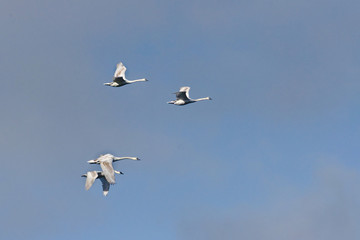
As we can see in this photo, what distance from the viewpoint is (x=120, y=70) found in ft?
598

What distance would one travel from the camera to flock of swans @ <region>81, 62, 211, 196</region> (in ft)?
494

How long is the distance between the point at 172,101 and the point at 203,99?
9063 millimetres

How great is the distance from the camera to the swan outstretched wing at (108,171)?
481ft

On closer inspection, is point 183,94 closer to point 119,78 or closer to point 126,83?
point 126,83

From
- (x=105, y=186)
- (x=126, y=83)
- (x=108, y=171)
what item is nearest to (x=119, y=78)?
(x=126, y=83)

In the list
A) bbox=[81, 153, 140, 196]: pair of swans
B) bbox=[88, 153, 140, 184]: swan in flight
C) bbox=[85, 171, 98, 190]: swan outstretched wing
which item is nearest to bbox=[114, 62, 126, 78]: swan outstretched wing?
bbox=[88, 153, 140, 184]: swan in flight

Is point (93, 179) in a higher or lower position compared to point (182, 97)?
lower

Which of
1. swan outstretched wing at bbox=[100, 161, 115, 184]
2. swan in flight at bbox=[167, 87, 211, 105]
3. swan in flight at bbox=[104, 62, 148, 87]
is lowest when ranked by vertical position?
swan outstretched wing at bbox=[100, 161, 115, 184]

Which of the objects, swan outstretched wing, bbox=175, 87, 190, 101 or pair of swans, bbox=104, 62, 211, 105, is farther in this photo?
swan outstretched wing, bbox=175, 87, 190, 101

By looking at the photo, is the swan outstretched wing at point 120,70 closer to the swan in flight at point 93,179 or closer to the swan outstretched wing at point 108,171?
the swan in flight at point 93,179

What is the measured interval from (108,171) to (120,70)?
37278 millimetres

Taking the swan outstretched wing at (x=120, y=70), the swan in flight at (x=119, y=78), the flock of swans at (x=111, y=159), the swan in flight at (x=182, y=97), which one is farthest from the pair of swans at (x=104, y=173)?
the swan in flight at (x=182, y=97)

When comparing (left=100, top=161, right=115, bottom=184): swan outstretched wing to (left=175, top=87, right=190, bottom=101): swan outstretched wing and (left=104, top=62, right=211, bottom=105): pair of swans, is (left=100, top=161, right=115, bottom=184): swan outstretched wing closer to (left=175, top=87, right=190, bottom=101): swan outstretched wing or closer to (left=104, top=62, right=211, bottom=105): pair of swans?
(left=104, top=62, right=211, bottom=105): pair of swans

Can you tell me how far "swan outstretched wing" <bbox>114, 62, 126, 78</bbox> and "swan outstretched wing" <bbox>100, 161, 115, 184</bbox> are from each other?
2815 centimetres
